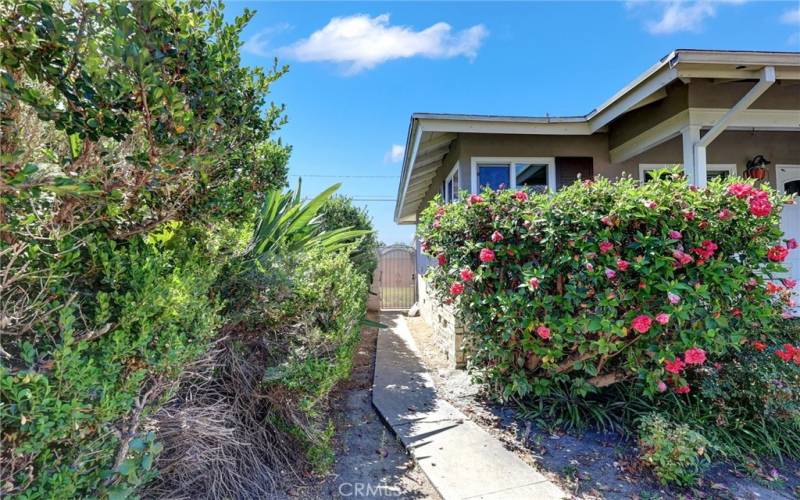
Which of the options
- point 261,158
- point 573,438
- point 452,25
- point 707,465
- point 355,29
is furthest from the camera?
point 452,25

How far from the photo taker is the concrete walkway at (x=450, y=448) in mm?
2662

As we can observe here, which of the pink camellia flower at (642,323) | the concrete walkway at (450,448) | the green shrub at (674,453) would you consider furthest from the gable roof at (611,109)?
the green shrub at (674,453)

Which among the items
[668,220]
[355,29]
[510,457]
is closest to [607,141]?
[668,220]

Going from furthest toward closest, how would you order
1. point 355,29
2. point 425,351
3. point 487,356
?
point 425,351, point 355,29, point 487,356

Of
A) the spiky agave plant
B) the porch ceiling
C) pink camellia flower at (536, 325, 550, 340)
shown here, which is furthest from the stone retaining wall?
the porch ceiling

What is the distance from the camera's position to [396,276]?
1363 centimetres

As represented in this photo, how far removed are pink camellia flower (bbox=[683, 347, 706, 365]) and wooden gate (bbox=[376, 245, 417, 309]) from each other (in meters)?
10.4

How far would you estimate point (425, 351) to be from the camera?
22.1 feet

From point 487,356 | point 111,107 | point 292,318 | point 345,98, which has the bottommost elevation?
point 487,356

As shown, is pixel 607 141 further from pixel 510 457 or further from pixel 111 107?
pixel 111 107

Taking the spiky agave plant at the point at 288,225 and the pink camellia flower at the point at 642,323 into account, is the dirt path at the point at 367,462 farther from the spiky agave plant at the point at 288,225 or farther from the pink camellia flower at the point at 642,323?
the pink camellia flower at the point at 642,323

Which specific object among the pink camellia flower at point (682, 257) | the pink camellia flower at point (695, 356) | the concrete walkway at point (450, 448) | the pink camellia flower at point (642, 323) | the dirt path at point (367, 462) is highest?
the pink camellia flower at point (682, 257)

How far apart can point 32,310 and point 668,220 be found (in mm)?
4174

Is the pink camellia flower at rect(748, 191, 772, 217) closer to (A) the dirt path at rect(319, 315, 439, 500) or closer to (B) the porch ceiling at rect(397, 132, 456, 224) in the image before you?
(A) the dirt path at rect(319, 315, 439, 500)
